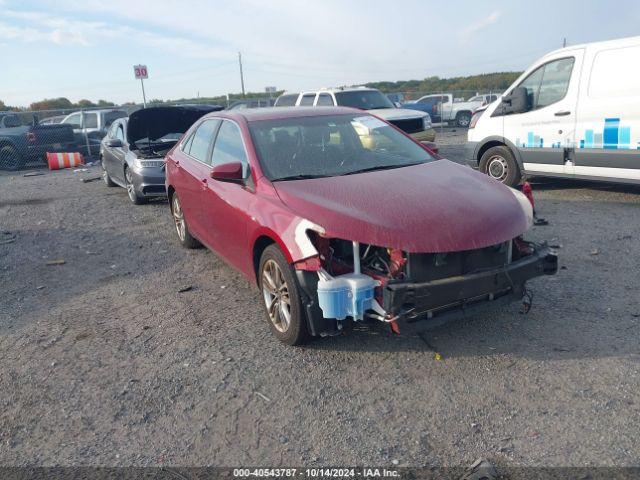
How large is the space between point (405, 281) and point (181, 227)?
4149mm

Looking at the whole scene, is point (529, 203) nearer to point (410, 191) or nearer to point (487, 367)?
point (410, 191)

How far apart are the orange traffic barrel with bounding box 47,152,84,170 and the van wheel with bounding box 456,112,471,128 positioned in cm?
1935

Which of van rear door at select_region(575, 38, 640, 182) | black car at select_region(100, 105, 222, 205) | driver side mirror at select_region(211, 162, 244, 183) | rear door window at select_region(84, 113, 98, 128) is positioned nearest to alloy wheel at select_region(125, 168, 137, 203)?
black car at select_region(100, 105, 222, 205)

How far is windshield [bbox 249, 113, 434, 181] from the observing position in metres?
4.45

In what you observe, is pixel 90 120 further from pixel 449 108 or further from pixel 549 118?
pixel 449 108

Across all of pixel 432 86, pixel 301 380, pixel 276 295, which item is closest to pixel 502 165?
pixel 276 295

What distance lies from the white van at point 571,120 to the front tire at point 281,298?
18.9 feet

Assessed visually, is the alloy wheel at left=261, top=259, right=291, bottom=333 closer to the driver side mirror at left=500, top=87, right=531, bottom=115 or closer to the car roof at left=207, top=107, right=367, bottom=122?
the car roof at left=207, top=107, right=367, bottom=122

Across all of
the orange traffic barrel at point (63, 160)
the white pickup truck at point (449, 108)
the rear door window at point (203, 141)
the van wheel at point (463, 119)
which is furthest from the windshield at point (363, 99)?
the van wheel at point (463, 119)

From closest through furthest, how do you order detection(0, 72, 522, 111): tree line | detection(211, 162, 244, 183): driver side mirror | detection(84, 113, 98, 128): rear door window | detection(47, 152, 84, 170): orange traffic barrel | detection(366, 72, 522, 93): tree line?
detection(211, 162, 244, 183): driver side mirror
detection(47, 152, 84, 170): orange traffic barrel
detection(84, 113, 98, 128): rear door window
detection(0, 72, 522, 111): tree line
detection(366, 72, 522, 93): tree line

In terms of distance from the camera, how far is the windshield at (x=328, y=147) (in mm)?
4445

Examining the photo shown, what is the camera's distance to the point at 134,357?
4.03m

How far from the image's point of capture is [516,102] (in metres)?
8.61

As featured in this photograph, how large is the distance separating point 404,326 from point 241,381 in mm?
1157
